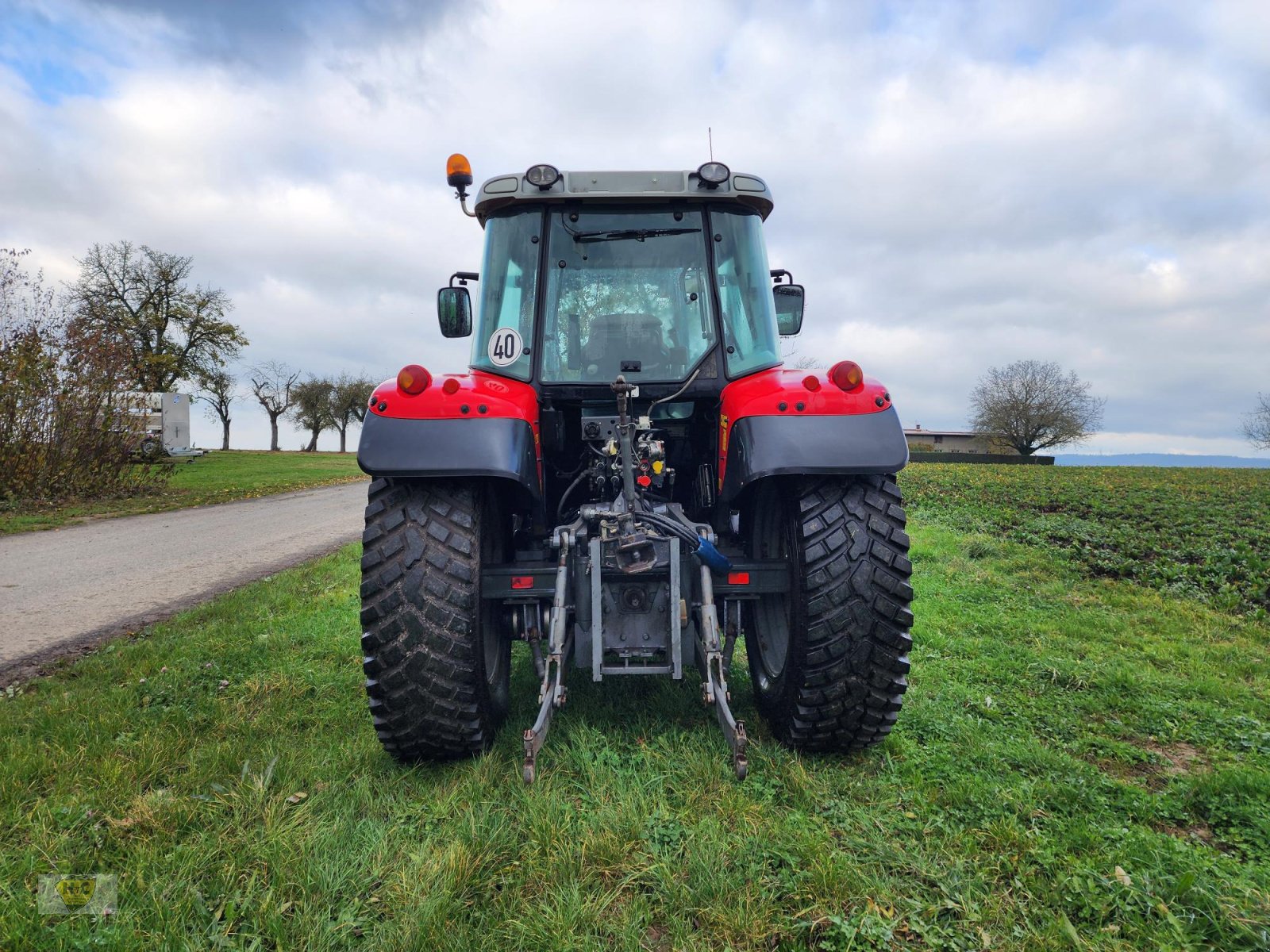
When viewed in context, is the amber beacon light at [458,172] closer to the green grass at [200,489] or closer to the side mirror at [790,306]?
the side mirror at [790,306]

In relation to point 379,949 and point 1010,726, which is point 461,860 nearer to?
point 379,949

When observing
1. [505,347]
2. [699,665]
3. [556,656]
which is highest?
[505,347]

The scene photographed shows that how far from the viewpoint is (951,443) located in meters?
60.3

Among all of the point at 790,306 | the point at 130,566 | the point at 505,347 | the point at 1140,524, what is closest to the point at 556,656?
the point at 505,347

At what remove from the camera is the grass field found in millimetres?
1927

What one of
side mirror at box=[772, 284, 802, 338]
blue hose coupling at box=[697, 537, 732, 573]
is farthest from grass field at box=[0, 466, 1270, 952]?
side mirror at box=[772, 284, 802, 338]

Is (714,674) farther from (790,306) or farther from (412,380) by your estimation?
(790,306)

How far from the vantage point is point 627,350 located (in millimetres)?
3383

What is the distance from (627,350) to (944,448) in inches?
2364

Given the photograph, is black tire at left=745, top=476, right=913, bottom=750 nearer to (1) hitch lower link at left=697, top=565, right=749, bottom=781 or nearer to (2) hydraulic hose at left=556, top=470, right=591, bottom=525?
(1) hitch lower link at left=697, top=565, right=749, bottom=781

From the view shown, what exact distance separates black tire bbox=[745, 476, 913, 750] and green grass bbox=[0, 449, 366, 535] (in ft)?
36.7

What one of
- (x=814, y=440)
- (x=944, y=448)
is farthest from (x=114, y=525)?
(x=944, y=448)

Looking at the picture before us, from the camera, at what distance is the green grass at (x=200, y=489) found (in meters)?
11.0

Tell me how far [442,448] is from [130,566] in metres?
6.84
